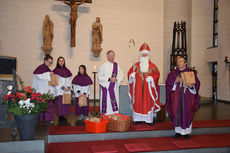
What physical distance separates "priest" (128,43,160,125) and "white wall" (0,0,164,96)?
518cm

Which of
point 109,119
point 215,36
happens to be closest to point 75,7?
point 109,119

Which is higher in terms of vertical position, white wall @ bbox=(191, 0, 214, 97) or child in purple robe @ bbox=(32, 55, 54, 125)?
white wall @ bbox=(191, 0, 214, 97)

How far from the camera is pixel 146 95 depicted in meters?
5.57

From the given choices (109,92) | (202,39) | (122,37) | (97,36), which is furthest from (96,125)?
(202,39)

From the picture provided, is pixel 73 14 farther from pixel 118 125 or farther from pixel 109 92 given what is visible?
pixel 118 125

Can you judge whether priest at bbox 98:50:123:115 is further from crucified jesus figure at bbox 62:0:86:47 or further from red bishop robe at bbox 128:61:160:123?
crucified jesus figure at bbox 62:0:86:47

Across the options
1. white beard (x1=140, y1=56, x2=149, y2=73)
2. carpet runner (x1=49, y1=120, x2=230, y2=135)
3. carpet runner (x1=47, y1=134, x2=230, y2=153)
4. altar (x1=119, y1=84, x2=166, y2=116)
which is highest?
white beard (x1=140, y1=56, x2=149, y2=73)

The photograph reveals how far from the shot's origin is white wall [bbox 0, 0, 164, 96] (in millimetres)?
9898

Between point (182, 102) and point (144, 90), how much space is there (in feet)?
3.36

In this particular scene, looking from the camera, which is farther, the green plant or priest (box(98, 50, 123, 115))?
priest (box(98, 50, 123, 115))

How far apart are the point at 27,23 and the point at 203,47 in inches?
366

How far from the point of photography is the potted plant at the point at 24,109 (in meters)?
3.63

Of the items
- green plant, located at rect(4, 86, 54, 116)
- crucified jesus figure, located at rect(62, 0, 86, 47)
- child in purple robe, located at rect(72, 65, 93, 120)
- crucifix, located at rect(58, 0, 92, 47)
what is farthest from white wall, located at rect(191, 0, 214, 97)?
green plant, located at rect(4, 86, 54, 116)

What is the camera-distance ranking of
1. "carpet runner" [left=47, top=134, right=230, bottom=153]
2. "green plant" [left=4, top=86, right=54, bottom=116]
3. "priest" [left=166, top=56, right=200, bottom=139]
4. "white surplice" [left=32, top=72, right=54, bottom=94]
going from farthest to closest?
1. "white surplice" [left=32, top=72, right=54, bottom=94]
2. "priest" [left=166, top=56, right=200, bottom=139]
3. "carpet runner" [left=47, top=134, right=230, bottom=153]
4. "green plant" [left=4, top=86, right=54, bottom=116]
